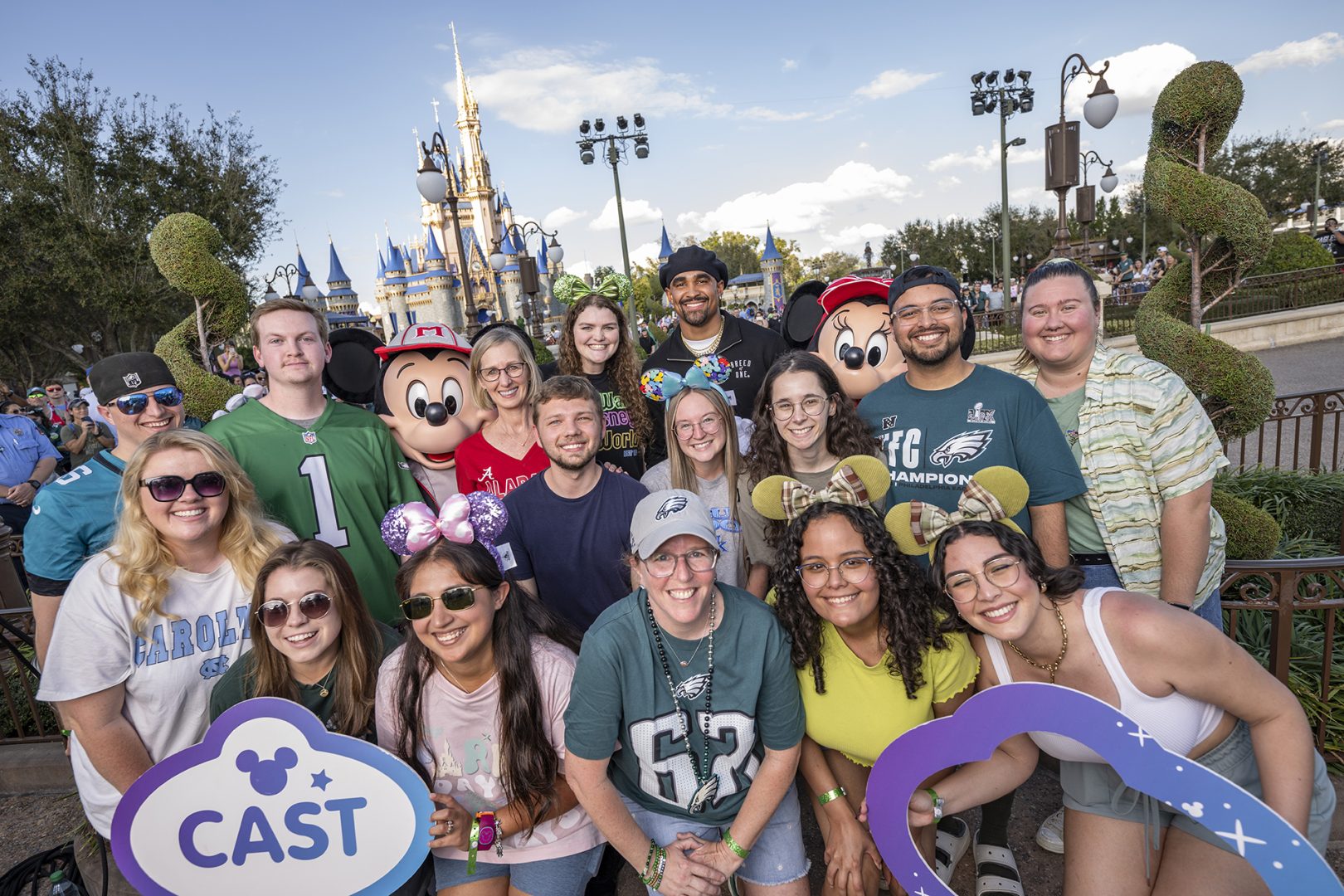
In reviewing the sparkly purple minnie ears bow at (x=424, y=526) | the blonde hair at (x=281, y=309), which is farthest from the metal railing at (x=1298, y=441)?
the blonde hair at (x=281, y=309)

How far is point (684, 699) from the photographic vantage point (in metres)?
2.40

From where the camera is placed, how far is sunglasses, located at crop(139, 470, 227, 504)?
2.53 meters

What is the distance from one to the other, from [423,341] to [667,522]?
7.34ft

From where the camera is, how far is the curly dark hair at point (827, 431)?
9.96ft

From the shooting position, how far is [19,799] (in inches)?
163

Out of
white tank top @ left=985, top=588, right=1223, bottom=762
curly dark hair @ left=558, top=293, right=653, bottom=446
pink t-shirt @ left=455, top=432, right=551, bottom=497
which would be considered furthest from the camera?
curly dark hair @ left=558, top=293, right=653, bottom=446

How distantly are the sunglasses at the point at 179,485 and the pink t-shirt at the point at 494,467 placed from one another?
1.17 metres

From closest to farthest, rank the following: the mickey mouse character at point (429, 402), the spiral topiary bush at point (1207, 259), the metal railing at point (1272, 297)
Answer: the mickey mouse character at point (429, 402), the spiral topiary bush at point (1207, 259), the metal railing at point (1272, 297)

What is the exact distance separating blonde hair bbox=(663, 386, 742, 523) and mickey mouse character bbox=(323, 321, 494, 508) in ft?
3.79

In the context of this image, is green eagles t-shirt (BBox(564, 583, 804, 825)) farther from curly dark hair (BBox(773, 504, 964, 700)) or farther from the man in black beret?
the man in black beret

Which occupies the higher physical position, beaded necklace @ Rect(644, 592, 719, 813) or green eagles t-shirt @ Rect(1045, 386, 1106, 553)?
green eagles t-shirt @ Rect(1045, 386, 1106, 553)

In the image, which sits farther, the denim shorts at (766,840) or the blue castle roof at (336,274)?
the blue castle roof at (336,274)

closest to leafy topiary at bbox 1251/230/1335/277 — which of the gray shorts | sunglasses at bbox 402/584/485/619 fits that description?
the gray shorts

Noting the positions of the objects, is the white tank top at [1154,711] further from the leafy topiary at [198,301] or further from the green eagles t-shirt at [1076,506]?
the leafy topiary at [198,301]
